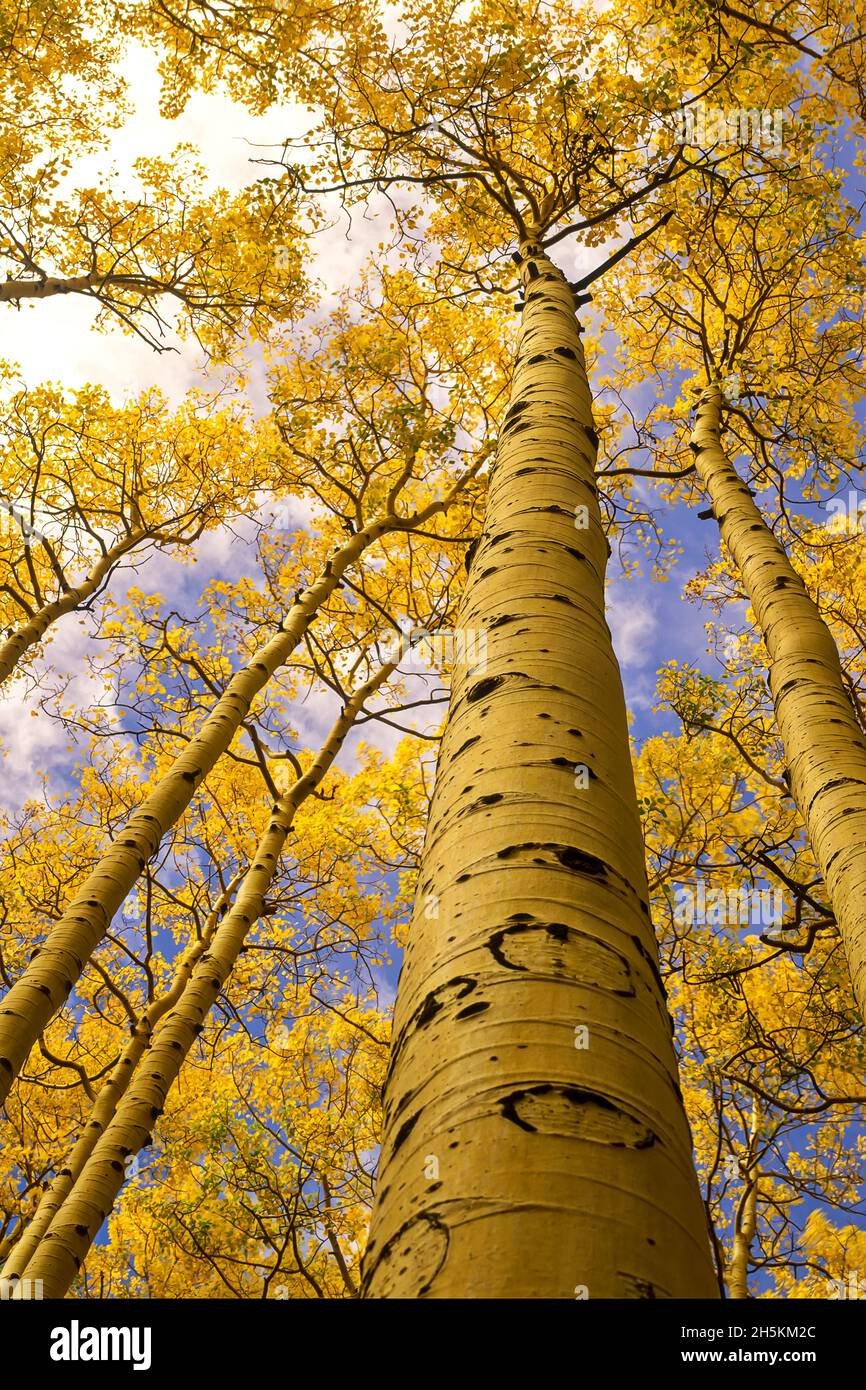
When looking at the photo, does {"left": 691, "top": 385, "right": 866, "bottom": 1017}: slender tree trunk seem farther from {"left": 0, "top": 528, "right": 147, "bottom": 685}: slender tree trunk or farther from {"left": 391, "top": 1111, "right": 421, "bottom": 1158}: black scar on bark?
{"left": 0, "top": 528, "right": 147, "bottom": 685}: slender tree trunk

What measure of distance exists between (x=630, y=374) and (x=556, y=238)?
432cm

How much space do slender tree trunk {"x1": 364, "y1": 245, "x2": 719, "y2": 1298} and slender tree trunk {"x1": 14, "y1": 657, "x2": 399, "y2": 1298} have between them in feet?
15.4

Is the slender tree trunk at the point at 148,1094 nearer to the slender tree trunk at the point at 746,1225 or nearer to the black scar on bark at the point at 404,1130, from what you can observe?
the slender tree trunk at the point at 746,1225

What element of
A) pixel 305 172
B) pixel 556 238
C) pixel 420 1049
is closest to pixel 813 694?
pixel 420 1049

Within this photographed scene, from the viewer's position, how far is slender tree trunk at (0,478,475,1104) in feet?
12.8

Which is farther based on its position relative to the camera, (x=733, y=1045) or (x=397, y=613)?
(x=397, y=613)

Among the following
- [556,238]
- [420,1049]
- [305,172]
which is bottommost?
[420,1049]

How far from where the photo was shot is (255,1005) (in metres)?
9.55

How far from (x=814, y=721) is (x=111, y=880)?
3797 mm

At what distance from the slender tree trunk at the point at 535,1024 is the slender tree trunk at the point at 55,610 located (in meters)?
6.16

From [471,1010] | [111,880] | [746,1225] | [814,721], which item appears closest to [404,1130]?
[471,1010]

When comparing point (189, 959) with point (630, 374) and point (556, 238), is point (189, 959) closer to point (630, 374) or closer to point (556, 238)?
point (556, 238)

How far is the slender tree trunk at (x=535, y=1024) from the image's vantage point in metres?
0.75

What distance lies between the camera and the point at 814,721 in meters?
3.43
